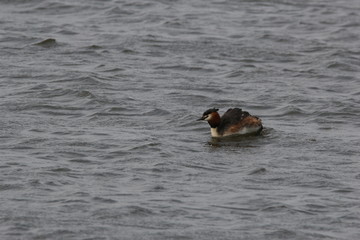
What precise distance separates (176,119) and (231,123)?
3.34ft

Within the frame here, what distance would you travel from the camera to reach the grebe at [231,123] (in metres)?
15.6

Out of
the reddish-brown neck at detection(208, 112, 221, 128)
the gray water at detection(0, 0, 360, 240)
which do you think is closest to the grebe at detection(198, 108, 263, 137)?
the reddish-brown neck at detection(208, 112, 221, 128)

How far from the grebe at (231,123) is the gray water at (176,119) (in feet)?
0.49

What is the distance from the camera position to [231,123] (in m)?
15.8

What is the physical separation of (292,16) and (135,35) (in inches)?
175

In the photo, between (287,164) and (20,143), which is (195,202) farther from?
(20,143)

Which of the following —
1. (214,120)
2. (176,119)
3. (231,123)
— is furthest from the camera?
(176,119)

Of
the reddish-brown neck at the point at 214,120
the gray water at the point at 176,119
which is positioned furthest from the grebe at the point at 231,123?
the gray water at the point at 176,119

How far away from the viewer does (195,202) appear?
11.9 metres

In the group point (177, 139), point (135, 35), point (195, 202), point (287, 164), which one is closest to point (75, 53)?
point (135, 35)

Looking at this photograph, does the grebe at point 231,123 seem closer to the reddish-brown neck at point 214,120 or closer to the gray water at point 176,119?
the reddish-brown neck at point 214,120

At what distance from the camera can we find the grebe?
15.6 metres

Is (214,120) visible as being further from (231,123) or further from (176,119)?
(176,119)

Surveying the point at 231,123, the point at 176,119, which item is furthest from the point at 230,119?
the point at 176,119
